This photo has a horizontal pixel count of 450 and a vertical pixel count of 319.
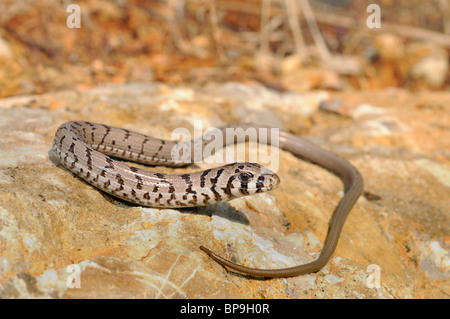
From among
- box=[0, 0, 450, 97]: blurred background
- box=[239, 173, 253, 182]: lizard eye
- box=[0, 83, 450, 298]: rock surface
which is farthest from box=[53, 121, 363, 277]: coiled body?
box=[0, 0, 450, 97]: blurred background

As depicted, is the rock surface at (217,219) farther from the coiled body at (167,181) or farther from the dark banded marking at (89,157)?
the dark banded marking at (89,157)

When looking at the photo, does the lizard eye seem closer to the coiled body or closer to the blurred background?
the coiled body

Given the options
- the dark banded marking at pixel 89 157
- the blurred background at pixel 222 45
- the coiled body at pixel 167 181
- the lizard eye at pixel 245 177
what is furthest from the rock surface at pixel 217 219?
the blurred background at pixel 222 45

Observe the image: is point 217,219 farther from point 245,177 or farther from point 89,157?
point 89,157

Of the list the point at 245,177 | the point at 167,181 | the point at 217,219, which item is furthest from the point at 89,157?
the point at 245,177

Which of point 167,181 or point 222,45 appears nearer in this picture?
point 167,181
